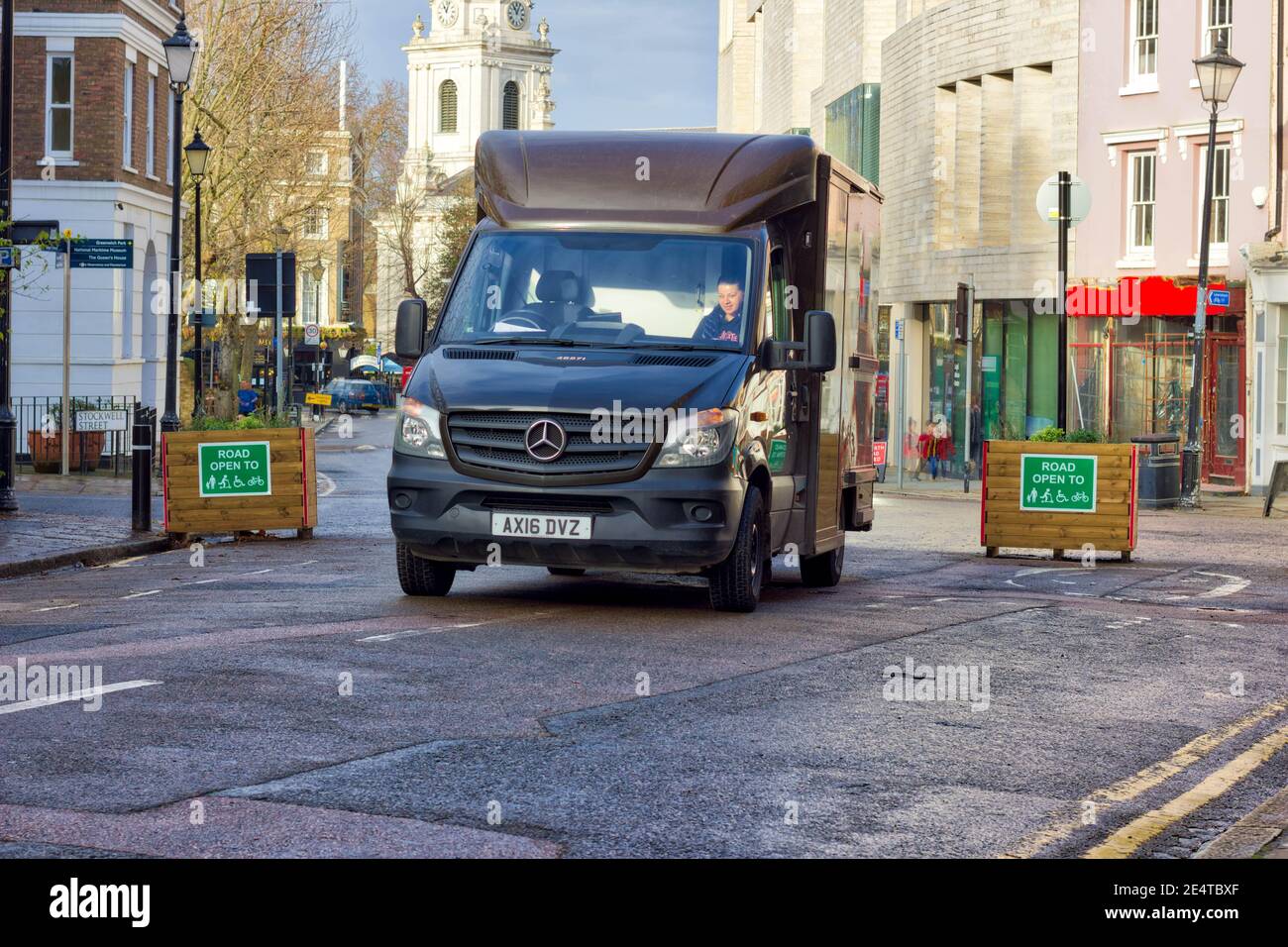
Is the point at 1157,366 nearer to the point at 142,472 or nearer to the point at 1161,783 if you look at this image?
the point at 142,472

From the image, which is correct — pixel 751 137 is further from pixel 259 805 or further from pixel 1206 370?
pixel 1206 370

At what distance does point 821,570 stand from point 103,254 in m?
13.1

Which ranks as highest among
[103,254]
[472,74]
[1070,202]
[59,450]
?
[472,74]

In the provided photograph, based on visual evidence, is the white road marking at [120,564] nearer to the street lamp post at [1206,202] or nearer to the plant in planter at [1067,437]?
the plant in planter at [1067,437]

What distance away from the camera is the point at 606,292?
41.2ft

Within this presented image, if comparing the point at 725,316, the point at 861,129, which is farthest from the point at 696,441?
the point at 861,129

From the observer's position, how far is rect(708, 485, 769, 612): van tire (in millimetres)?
12305

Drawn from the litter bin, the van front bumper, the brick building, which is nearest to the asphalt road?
the van front bumper

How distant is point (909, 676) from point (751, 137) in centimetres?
470

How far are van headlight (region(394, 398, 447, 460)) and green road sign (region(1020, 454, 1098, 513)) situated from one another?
9340 millimetres

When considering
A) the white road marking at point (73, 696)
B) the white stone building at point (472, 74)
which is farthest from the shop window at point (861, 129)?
the white stone building at point (472, 74)
